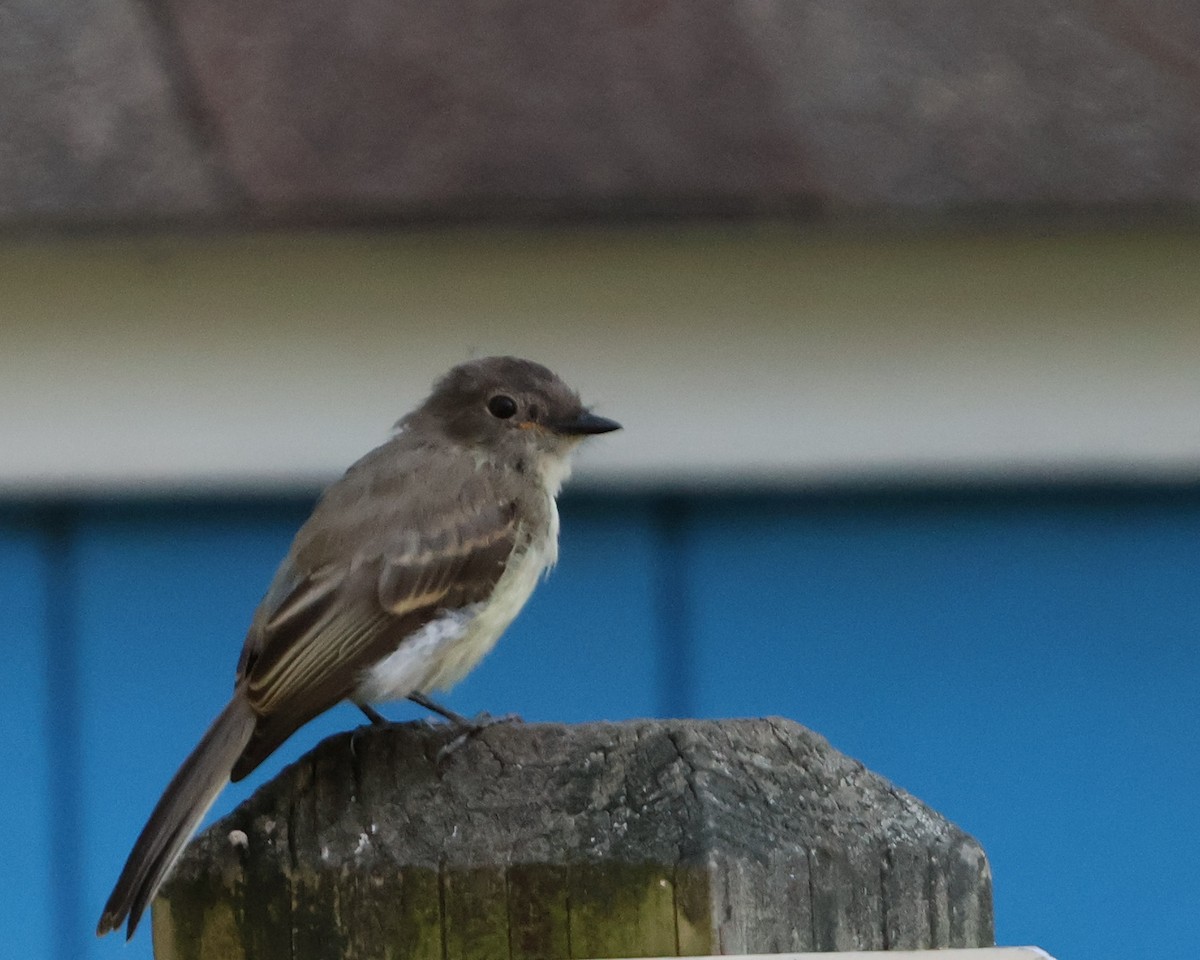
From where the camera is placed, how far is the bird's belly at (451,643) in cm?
289

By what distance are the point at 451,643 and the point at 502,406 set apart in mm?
833

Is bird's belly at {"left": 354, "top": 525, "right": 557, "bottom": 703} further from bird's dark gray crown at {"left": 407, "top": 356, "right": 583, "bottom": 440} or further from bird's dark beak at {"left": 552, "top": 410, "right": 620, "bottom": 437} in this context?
bird's dark gray crown at {"left": 407, "top": 356, "right": 583, "bottom": 440}

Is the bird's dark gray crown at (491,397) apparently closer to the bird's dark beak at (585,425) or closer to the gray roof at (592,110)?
the bird's dark beak at (585,425)

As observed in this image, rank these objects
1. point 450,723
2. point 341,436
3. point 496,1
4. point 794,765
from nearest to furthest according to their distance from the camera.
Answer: point 794,765 < point 450,723 < point 496,1 < point 341,436

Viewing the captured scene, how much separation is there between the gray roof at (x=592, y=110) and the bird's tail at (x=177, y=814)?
100 cm

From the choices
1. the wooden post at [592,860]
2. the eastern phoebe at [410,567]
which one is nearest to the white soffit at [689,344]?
the eastern phoebe at [410,567]

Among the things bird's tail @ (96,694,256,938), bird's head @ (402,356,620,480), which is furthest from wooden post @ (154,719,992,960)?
bird's head @ (402,356,620,480)

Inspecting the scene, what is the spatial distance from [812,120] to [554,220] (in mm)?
525

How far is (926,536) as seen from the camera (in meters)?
3.54

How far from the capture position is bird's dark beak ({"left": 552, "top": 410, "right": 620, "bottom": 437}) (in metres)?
3.37

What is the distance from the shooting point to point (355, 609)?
2.85 meters

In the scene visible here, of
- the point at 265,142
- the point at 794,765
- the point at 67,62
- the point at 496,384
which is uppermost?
the point at 67,62

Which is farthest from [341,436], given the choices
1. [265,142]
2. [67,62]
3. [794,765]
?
[794,765]

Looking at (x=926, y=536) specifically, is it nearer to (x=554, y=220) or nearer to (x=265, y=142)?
(x=554, y=220)
